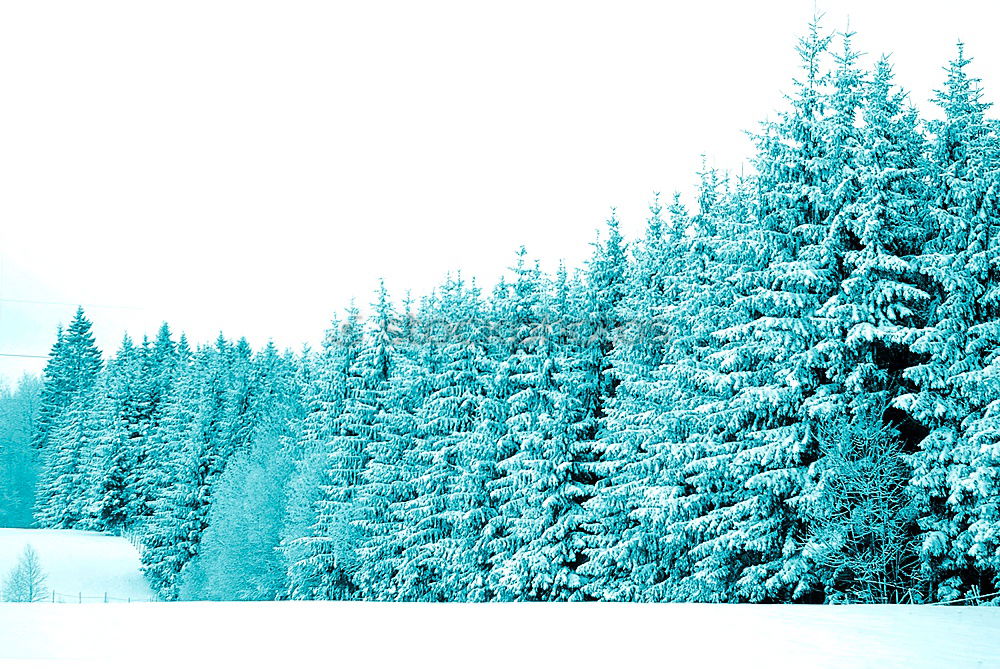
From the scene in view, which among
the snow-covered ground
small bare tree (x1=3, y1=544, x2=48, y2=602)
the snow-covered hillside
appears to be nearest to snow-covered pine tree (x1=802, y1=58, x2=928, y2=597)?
the snow-covered ground

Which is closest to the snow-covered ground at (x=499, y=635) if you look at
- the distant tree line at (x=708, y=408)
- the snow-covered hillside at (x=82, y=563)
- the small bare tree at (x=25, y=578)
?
the distant tree line at (x=708, y=408)

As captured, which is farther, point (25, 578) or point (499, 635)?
point (25, 578)

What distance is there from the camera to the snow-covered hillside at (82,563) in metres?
31.3

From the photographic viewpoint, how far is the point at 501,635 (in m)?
6.21

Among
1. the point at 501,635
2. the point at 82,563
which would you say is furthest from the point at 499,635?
the point at 82,563

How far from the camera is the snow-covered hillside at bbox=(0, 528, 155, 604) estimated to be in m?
31.3

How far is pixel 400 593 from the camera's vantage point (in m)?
21.6

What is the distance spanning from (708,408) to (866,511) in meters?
3.23

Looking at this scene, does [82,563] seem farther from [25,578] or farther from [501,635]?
[501,635]

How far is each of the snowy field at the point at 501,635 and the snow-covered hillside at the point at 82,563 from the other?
2730 cm

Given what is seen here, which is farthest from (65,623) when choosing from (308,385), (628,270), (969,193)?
(308,385)

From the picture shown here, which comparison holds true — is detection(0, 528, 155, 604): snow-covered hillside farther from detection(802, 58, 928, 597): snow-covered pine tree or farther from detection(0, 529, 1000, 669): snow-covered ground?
detection(0, 529, 1000, 669): snow-covered ground

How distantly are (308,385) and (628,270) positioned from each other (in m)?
12.2

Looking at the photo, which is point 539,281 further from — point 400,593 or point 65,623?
point 65,623
